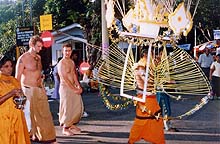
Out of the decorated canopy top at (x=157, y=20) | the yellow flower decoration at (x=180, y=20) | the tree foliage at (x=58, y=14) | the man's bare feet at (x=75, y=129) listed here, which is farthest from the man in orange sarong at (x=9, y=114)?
the tree foliage at (x=58, y=14)

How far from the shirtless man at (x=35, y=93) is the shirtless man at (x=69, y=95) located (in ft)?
3.76

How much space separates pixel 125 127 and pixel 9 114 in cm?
382

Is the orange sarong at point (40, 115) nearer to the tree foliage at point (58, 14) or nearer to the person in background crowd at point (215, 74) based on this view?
the person in background crowd at point (215, 74)

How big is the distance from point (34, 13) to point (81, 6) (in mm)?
2210

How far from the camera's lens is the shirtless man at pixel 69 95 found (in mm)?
7898

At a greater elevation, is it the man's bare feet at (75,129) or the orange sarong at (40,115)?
the orange sarong at (40,115)

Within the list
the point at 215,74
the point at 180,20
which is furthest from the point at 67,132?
the point at 215,74

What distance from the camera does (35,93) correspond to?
6633 mm

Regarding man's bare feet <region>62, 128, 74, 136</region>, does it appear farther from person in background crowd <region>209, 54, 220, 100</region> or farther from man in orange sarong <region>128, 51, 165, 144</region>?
person in background crowd <region>209, 54, 220, 100</region>

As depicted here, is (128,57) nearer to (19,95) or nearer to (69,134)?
(19,95)

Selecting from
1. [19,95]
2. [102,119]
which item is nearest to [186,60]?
[19,95]

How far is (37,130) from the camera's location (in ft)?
22.2

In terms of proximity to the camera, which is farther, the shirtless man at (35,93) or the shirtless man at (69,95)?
the shirtless man at (69,95)

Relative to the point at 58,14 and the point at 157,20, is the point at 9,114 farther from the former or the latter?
the point at 58,14
